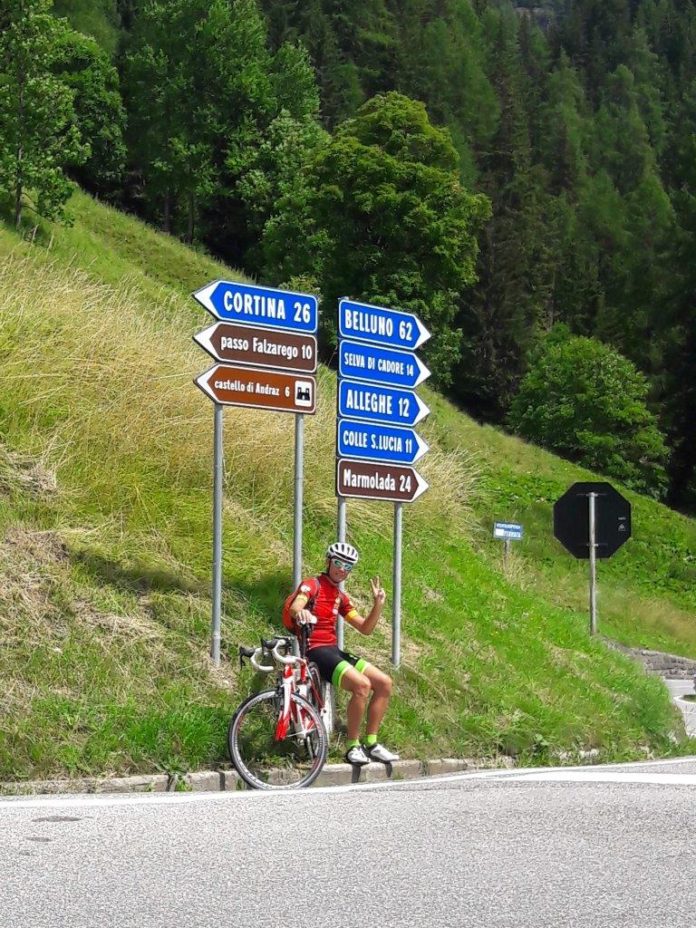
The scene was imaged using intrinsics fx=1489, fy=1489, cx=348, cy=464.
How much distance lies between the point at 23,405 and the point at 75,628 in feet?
10.5

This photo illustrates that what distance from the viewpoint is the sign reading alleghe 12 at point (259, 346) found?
11.3 metres

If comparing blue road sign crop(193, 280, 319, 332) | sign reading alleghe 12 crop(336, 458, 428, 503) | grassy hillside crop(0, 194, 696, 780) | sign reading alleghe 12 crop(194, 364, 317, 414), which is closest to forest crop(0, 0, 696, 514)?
grassy hillside crop(0, 194, 696, 780)

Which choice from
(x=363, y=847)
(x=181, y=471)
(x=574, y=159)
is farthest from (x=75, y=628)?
(x=574, y=159)

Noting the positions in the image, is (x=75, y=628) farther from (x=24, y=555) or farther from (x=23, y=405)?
(x=23, y=405)

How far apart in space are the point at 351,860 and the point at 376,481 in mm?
6547

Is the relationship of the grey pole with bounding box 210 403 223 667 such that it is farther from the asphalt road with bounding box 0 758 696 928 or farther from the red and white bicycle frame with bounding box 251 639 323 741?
the asphalt road with bounding box 0 758 696 928

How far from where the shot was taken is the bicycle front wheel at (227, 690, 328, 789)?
1000 centimetres

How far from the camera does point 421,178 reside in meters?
57.1

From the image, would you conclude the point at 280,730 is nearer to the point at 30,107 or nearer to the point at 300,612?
the point at 300,612

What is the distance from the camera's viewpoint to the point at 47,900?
5.48 metres

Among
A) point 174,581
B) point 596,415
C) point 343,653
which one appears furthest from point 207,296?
point 596,415

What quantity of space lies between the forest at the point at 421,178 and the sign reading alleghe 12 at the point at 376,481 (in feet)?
111

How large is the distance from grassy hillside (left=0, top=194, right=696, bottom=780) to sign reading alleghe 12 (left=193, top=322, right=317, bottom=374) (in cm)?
190

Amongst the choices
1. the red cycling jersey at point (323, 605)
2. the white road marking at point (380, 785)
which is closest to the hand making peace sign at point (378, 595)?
the red cycling jersey at point (323, 605)
